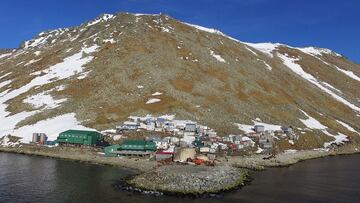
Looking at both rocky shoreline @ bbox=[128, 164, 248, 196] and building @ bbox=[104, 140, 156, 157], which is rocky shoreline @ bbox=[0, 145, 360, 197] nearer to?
rocky shoreline @ bbox=[128, 164, 248, 196]

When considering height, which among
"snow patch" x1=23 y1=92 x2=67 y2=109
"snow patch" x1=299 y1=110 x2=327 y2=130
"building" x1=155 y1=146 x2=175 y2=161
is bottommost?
"building" x1=155 y1=146 x2=175 y2=161

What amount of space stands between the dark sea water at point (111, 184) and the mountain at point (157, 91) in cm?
3103

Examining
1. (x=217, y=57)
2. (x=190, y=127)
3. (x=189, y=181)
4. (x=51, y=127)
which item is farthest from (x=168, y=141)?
(x=217, y=57)

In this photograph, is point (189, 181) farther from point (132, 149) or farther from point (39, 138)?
point (39, 138)

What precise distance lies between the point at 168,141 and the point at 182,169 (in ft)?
102

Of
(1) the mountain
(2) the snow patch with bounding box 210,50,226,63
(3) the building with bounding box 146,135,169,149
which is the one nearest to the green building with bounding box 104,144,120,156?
(3) the building with bounding box 146,135,169,149

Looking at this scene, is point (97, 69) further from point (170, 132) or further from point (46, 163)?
point (46, 163)

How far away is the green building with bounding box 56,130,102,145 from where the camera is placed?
11112 cm

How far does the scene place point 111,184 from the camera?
237 feet

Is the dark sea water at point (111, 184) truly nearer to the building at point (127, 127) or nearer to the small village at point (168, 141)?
the small village at point (168, 141)

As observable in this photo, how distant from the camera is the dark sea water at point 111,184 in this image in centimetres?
6259

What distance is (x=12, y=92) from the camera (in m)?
Result: 157

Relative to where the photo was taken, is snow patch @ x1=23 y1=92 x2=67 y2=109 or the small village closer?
the small village

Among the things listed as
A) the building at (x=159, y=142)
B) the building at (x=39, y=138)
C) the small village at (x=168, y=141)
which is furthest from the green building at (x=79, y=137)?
Result: the building at (x=159, y=142)
